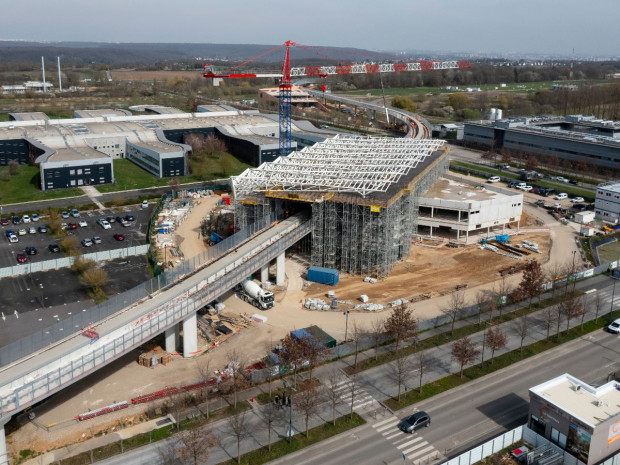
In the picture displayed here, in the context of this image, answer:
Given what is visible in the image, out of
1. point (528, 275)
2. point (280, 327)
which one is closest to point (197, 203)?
point (280, 327)

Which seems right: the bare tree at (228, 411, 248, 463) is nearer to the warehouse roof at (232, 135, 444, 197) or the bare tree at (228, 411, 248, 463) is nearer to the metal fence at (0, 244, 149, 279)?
the warehouse roof at (232, 135, 444, 197)

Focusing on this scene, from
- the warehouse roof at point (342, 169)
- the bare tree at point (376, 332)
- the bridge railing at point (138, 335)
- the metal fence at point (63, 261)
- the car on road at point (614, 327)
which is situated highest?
the warehouse roof at point (342, 169)

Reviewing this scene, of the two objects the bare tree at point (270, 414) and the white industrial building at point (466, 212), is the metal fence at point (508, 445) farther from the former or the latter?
A: the white industrial building at point (466, 212)

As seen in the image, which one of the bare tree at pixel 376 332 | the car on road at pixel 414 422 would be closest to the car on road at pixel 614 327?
the bare tree at pixel 376 332

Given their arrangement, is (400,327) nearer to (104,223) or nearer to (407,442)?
(407,442)

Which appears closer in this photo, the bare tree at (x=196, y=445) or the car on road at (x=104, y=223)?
the bare tree at (x=196, y=445)

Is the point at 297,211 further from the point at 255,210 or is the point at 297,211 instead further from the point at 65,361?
the point at 65,361

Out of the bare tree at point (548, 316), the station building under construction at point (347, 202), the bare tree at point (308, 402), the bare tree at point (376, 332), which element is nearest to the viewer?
the bare tree at point (308, 402)

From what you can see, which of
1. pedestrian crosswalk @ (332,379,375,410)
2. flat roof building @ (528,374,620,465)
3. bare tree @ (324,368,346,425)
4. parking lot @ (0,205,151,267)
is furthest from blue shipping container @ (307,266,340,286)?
flat roof building @ (528,374,620,465)
